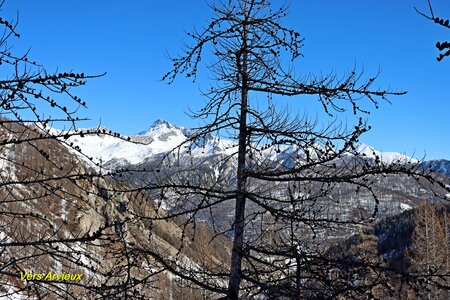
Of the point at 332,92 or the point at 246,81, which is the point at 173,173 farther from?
the point at 332,92

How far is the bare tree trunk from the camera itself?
6.53 metres

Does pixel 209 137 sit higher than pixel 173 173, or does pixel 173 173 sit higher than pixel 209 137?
pixel 209 137

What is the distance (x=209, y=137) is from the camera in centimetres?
711

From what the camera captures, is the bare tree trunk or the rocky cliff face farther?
the bare tree trunk

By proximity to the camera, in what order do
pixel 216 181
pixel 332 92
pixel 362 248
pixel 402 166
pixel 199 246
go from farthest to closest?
pixel 362 248 < pixel 199 246 < pixel 216 181 < pixel 332 92 < pixel 402 166

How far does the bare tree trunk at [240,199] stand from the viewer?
6529mm

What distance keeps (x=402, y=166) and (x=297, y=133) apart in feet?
5.11

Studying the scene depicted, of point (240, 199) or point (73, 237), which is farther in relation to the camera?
point (240, 199)

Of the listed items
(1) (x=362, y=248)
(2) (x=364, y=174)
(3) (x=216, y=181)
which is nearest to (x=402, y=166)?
(2) (x=364, y=174)

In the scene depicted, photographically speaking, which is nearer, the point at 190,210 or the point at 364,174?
the point at 364,174

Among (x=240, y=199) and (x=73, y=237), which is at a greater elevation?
(x=240, y=199)

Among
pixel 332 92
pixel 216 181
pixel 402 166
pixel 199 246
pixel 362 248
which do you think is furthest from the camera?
pixel 362 248

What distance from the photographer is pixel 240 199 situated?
6711mm

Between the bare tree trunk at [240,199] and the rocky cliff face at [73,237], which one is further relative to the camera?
the bare tree trunk at [240,199]
